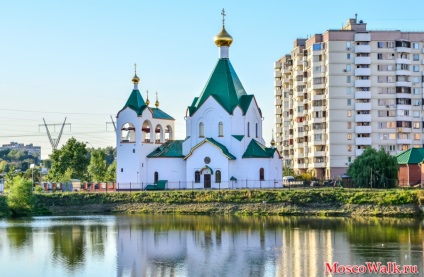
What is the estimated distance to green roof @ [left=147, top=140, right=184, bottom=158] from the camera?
72812 millimetres

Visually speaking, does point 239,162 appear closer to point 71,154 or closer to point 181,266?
point 71,154

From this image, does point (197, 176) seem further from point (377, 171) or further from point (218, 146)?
point (377, 171)

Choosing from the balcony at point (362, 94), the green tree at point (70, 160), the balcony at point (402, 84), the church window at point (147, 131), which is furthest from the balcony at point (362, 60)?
the green tree at point (70, 160)

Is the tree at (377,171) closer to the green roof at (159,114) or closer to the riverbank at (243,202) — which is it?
the riverbank at (243,202)

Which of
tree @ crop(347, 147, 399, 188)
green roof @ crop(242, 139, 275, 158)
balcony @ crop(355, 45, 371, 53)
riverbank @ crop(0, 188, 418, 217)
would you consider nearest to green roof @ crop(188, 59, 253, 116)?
green roof @ crop(242, 139, 275, 158)

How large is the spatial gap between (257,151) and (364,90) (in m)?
25.4

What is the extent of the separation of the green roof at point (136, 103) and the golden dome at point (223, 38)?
9.59 m

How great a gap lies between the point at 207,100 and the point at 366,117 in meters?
26.8

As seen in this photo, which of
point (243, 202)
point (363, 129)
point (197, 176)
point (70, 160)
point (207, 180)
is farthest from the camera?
point (363, 129)

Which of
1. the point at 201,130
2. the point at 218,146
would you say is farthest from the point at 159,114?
the point at 218,146

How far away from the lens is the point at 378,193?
5666 cm

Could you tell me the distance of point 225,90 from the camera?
238 ft

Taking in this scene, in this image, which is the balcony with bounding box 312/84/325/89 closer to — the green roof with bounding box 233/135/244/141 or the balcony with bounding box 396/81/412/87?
the balcony with bounding box 396/81/412/87

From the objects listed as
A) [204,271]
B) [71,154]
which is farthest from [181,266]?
[71,154]
